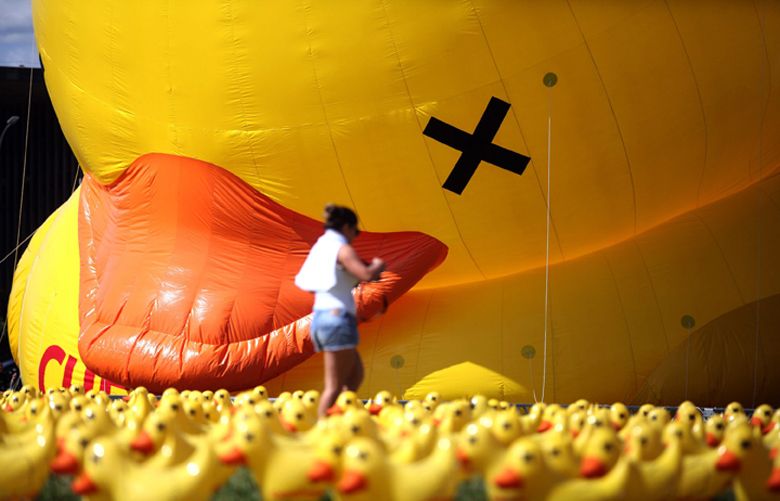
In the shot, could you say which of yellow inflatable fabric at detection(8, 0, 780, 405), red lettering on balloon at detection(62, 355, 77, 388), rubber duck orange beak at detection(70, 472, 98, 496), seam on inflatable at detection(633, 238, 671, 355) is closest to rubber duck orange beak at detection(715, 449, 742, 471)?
rubber duck orange beak at detection(70, 472, 98, 496)

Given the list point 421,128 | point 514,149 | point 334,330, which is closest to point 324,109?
point 421,128

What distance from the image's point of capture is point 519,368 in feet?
24.6

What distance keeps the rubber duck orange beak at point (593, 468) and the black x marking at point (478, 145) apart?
3809 millimetres

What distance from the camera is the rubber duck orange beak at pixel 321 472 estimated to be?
3.49 m

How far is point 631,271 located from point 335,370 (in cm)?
367

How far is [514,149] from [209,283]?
233 cm

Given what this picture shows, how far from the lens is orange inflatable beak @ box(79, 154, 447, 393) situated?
7.58 m

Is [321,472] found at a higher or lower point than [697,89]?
lower

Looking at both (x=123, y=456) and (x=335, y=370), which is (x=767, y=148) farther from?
(x=123, y=456)

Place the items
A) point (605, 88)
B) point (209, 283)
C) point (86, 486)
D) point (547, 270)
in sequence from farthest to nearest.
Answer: point (209, 283)
point (547, 270)
point (605, 88)
point (86, 486)

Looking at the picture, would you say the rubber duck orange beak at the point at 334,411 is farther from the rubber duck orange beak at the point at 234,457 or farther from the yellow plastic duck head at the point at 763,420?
the yellow plastic duck head at the point at 763,420

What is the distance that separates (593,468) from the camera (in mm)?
3613

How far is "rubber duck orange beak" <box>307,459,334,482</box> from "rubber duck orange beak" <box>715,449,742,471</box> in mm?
1348

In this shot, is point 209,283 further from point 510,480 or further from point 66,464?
point 510,480
